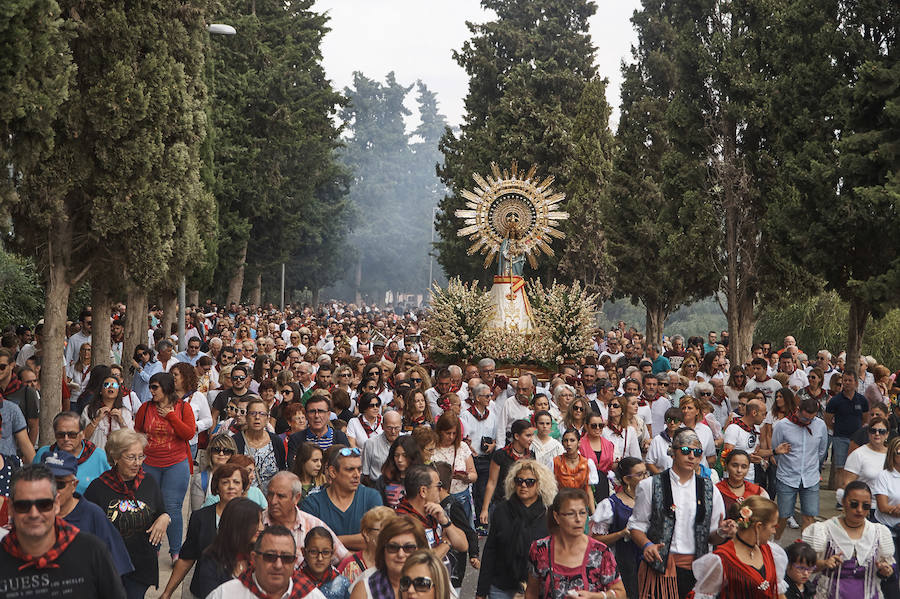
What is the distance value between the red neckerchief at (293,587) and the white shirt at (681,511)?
293 centimetres

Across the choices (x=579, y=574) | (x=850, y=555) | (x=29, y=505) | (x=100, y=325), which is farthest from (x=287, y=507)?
(x=100, y=325)

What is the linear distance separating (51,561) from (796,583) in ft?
14.0

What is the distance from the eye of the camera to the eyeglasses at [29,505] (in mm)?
5055

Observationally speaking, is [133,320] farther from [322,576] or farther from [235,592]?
[235,592]

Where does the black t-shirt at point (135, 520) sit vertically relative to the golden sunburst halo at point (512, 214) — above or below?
below

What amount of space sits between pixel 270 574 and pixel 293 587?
0.69 ft

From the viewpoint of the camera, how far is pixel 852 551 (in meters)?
7.18

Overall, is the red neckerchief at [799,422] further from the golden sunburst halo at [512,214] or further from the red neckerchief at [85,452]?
the golden sunburst halo at [512,214]

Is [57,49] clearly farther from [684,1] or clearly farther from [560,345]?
[684,1]

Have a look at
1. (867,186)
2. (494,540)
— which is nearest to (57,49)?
(494,540)

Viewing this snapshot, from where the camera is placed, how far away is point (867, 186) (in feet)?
60.8

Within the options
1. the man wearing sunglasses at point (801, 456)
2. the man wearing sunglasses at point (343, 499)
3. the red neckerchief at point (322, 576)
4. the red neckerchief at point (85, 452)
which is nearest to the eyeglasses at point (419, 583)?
the red neckerchief at point (322, 576)

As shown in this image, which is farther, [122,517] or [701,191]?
[701,191]

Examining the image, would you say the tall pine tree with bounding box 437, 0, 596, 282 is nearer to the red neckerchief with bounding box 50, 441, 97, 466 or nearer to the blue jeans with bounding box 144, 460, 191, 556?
the blue jeans with bounding box 144, 460, 191, 556
